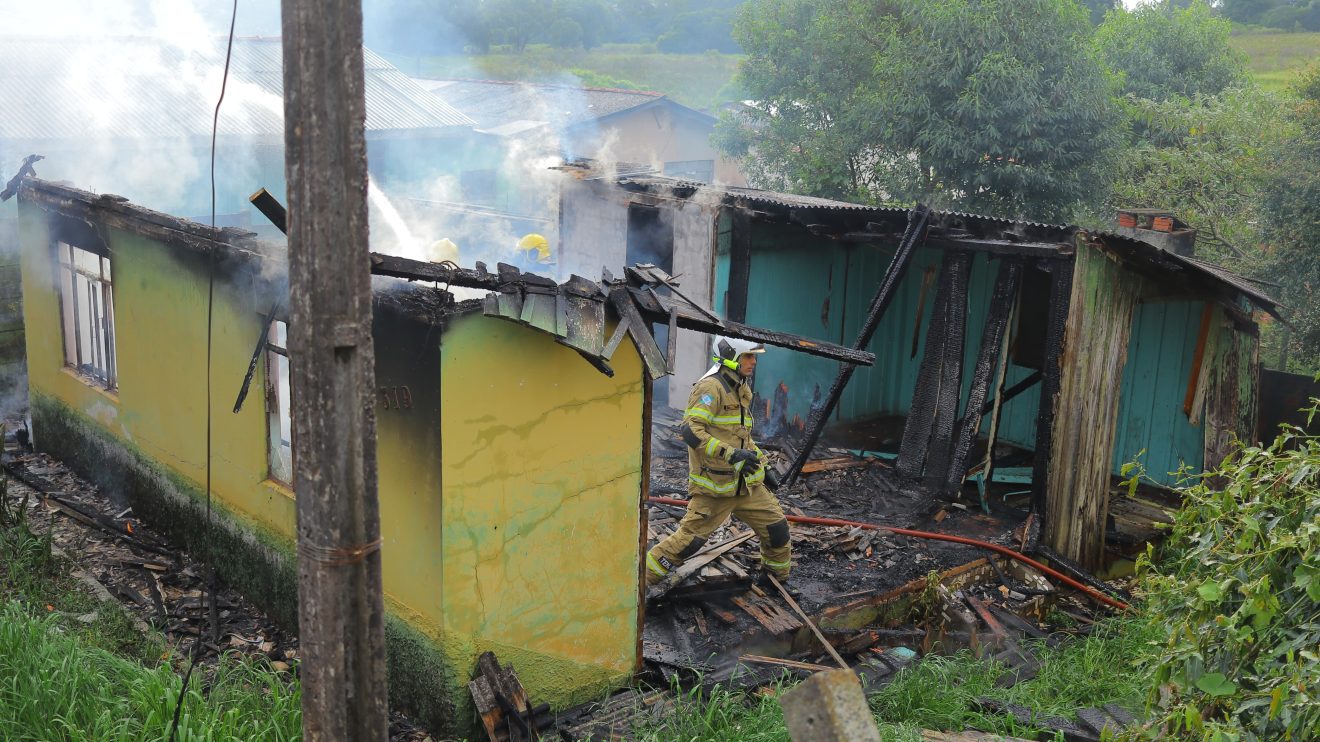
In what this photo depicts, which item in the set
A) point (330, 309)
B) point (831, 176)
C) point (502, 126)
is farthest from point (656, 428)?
point (502, 126)

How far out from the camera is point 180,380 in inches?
351

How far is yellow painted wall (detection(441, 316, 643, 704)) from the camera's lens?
6.04 meters

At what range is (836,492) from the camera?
10.9 m

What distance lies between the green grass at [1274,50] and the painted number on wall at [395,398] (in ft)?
129

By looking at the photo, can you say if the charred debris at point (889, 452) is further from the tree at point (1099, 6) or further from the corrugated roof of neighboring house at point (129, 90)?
the tree at point (1099, 6)

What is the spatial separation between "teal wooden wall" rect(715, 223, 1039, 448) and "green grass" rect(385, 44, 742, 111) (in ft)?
105

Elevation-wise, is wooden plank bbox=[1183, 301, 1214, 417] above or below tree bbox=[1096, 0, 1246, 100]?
below

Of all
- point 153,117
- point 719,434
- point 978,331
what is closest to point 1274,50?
point 978,331

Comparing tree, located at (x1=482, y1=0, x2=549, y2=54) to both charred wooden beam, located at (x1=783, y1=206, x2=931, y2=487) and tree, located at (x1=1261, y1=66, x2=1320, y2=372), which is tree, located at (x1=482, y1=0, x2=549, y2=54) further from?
charred wooden beam, located at (x1=783, y1=206, x2=931, y2=487)

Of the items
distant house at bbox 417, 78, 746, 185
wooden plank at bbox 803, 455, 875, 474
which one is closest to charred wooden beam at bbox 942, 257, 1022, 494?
wooden plank at bbox 803, 455, 875, 474

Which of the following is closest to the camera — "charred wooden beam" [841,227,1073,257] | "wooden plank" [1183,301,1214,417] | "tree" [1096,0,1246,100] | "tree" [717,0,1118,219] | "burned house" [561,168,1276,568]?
"charred wooden beam" [841,227,1073,257]

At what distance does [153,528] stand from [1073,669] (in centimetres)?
804

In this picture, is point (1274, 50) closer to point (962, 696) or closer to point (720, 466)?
point (720, 466)

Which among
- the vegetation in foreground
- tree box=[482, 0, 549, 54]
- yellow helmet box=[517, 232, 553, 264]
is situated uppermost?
tree box=[482, 0, 549, 54]
